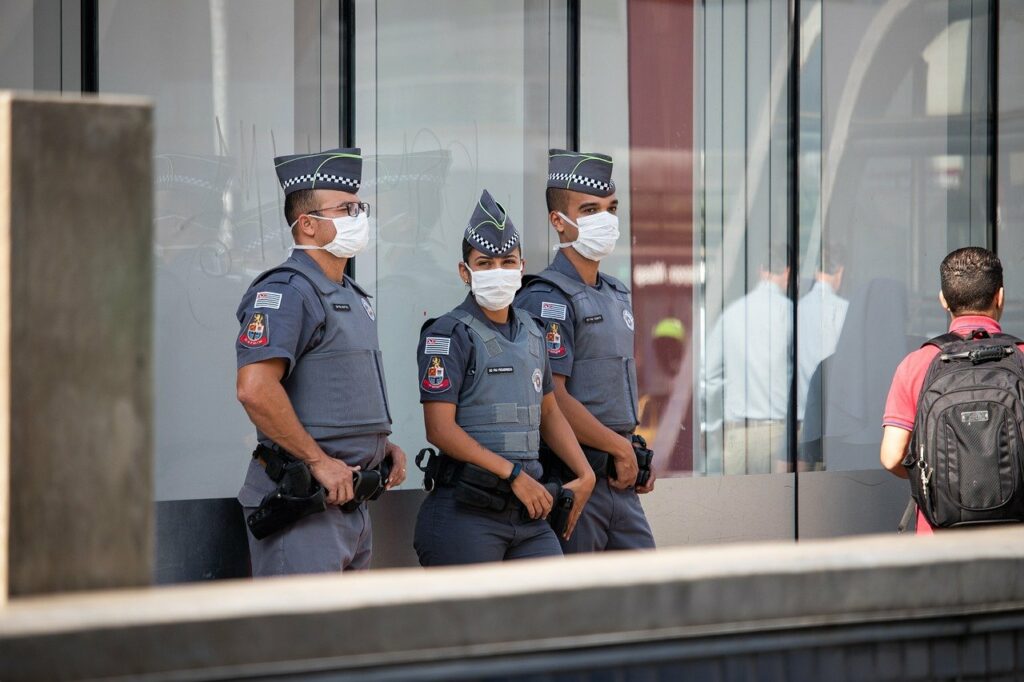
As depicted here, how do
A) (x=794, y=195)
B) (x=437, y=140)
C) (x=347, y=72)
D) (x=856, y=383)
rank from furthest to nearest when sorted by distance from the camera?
(x=856, y=383) < (x=794, y=195) < (x=437, y=140) < (x=347, y=72)

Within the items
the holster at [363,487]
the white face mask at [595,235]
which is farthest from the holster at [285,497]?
the white face mask at [595,235]

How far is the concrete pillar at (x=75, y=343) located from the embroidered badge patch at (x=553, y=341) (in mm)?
3419

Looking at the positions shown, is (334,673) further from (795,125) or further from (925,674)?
(795,125)

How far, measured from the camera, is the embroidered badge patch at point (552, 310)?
545cm

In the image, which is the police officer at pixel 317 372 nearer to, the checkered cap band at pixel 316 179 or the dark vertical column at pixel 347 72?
the checkered cap band at pixel 316 179

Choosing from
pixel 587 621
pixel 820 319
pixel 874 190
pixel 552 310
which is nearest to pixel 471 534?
pixel 552 310

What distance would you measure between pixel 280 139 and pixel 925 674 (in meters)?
4.38

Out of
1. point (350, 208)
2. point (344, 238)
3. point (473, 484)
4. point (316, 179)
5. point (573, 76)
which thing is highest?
point (573, 76)

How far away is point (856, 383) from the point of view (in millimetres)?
7520

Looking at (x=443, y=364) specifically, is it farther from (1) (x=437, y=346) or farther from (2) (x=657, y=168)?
(2) (x=657, y=168)

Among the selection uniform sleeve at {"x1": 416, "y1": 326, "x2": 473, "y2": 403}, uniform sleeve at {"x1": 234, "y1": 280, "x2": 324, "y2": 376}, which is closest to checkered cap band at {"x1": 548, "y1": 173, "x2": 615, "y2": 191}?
uniform sleeve at {"x1": 416, "y1": 326, "x2": 473, "y2": 403}

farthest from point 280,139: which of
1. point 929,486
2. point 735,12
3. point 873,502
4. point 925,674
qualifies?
point 925,674

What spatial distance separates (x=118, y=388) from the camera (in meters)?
2.06

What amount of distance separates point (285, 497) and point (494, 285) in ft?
3.82
